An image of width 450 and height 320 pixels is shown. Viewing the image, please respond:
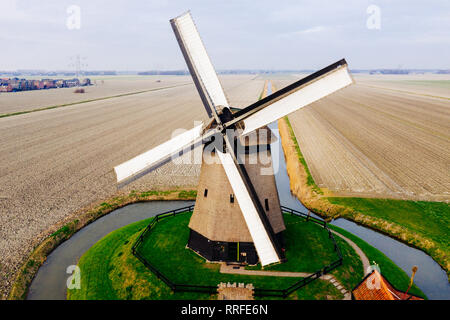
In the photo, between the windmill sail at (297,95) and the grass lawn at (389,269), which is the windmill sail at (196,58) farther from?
the grass lawn at (389,269)

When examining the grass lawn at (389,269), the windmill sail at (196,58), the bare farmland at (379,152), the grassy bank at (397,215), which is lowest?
the grass lawn at (389,269)

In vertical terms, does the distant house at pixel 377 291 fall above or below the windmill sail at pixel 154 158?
below

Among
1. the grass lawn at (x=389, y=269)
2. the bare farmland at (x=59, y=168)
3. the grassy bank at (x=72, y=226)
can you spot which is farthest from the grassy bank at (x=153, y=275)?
the bare farmland at (x=59, y=168)

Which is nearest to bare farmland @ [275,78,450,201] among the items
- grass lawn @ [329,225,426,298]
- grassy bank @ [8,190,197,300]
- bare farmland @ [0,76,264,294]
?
grass lawn @ [329,225,426,298]

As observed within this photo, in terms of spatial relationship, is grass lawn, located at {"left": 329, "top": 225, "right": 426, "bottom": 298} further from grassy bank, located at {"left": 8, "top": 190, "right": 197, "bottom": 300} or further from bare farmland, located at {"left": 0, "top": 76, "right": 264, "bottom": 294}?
bare farmland, located at {"left": 0, "top": 76, "right": 264, "bottom": 294}

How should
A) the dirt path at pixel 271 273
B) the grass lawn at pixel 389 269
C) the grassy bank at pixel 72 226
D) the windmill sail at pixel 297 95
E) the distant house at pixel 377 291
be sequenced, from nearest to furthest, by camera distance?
the windmill sail at pixel 297 95 → the distant house at pixel 377 291 → the dirt path at pixel 271 273 → the grass lawn at pixel 389 269 → the grassy bank at pixel 72 226

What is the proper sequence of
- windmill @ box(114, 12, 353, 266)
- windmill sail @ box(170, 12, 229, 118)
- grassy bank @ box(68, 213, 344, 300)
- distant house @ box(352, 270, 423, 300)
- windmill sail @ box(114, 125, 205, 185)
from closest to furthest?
1. distant house @ box(352, 270, 423, 300)
2. windmill @ box(114, 12, 353, 266)
3. windmill sail @ box(114, 125, 205, 185)
4. windmill sail @ box(170, 12, 229, 118)
5. grassy bank @ box(68, 213, 344, 300)

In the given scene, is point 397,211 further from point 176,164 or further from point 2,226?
point 2,226
